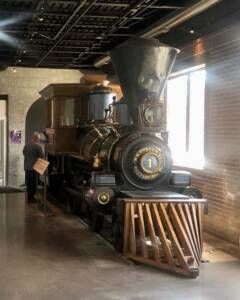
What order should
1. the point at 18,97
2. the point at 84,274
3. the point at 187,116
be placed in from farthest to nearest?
1. the point at 18,97
2. the point at 187,116
3. the point at 84,274

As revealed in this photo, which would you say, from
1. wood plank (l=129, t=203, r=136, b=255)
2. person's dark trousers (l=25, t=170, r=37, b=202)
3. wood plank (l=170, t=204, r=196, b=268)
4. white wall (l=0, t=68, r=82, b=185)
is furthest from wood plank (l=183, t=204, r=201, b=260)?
white wall (l=0, t=68, r=82, b=185)

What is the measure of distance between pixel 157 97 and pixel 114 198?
1333 millimetres

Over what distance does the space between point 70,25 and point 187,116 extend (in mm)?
2495

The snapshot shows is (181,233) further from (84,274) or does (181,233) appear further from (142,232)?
(84,274)

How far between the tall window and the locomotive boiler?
1431mm

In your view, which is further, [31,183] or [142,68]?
[31,183]

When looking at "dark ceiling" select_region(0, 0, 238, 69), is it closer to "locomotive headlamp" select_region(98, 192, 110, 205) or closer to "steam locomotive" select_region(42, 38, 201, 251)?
"steam locomotive" select_region(42, 38, 201, 251)

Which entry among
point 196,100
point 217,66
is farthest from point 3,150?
point 217,66

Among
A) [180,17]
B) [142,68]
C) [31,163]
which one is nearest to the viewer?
[142,68]

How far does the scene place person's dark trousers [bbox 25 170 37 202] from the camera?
9.96 metres

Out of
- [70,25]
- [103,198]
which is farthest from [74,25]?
[103,198]

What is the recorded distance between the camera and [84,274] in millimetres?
5070

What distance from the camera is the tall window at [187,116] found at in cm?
828

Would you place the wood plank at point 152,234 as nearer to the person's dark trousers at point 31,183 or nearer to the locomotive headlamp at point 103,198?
the locomotive headlamp at point 103,198
